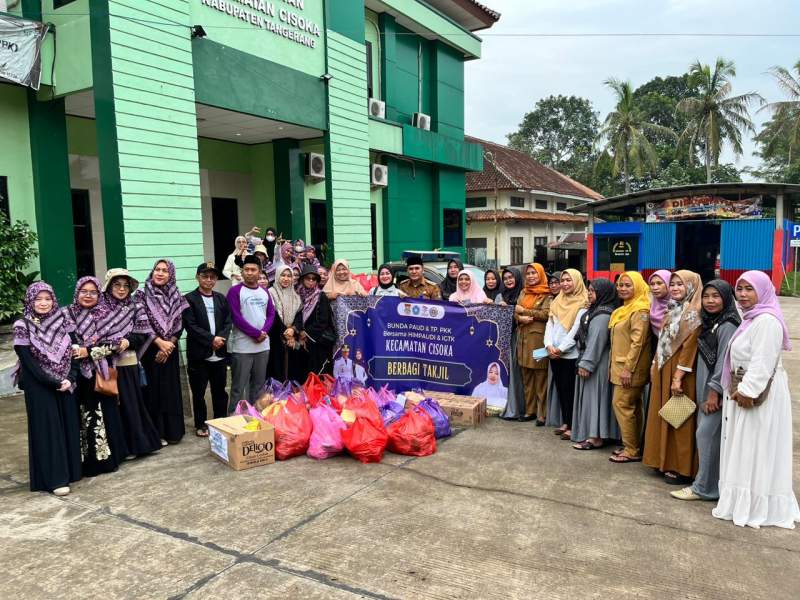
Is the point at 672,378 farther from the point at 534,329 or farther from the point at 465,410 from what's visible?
the point at 465,410

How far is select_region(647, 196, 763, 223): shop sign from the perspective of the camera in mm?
16422

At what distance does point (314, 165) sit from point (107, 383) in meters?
8.35

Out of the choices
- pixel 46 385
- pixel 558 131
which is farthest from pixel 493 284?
pixel 558 131

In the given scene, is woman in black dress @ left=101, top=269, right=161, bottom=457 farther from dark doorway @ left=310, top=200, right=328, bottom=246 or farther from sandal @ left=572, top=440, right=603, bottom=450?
dark doorway @ left=310, top=200, right=328, bottom=246

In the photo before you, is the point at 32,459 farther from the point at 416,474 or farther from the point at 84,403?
the point at 416,474

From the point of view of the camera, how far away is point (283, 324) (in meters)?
5.99

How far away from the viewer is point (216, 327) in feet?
17.4

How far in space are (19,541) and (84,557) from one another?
0.53m

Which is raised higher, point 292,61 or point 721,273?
point 292,61

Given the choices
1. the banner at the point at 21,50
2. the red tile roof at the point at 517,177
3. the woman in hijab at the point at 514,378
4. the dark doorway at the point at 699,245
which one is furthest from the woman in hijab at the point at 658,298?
the red tile roof at the point at 517,177

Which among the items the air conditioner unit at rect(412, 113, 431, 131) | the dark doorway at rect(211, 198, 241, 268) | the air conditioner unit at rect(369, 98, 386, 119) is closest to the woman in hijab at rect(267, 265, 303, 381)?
the dark doorway at rect(211, 198, 241, 268)

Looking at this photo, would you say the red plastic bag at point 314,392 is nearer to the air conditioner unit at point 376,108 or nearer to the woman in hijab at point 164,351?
the woman in hijab at point 164,351

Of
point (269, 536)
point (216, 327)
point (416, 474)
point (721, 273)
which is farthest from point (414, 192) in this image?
point (269, 536)

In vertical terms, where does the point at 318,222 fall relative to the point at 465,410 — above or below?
above
